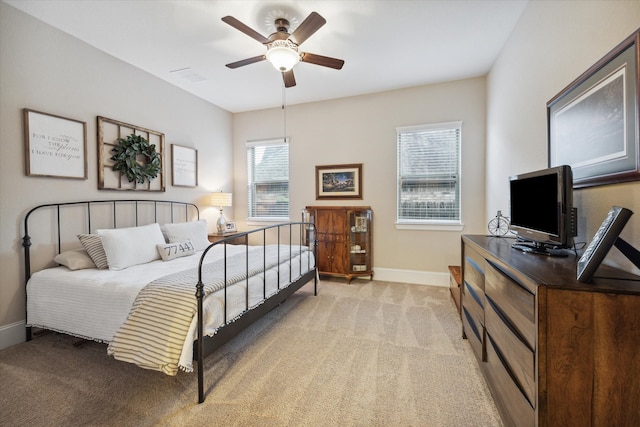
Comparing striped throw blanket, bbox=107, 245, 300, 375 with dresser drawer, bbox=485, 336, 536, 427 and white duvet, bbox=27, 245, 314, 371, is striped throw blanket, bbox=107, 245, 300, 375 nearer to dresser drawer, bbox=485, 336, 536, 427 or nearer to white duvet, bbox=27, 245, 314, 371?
white duvet, bbox=27, 245, 314, 371

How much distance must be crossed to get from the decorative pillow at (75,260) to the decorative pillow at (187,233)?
78 cm

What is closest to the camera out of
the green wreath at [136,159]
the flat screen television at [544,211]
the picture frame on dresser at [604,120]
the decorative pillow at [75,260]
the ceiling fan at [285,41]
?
the picture frame on dresser at [604,120]

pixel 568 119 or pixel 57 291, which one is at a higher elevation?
pixel 568 119

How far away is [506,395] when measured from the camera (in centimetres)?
132

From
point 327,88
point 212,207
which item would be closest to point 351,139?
point 327,88

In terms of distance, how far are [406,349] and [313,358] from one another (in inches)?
30.5

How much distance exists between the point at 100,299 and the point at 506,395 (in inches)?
102

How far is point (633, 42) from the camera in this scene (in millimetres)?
1174

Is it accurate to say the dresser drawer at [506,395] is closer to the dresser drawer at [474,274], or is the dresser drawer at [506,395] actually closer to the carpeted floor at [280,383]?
the carpeted floor at [280,383]

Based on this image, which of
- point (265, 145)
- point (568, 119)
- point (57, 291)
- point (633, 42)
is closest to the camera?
point (633, 42)

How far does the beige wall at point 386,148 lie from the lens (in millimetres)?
3746

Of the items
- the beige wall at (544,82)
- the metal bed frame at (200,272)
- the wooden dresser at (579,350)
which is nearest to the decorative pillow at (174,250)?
the metal bed frame at (200,272)

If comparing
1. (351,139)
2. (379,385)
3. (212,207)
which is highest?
(351,139)

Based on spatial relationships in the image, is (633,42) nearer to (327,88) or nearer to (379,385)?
(379,385)
